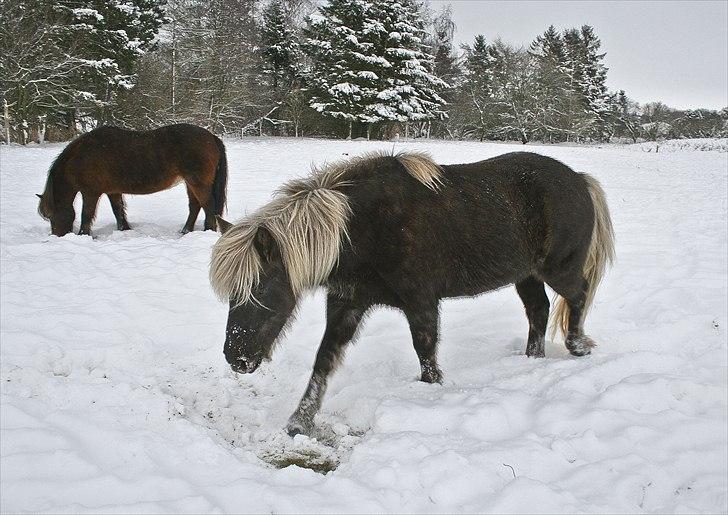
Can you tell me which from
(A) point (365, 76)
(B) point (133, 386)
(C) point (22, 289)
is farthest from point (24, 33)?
(B) point (133, 386)

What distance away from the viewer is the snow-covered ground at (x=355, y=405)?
2.34 metres

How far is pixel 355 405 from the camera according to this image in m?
3.45

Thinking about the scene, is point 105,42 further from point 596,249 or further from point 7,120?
point 596,249

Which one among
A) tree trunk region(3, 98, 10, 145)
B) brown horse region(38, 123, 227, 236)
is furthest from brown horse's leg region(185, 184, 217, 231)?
tree trunk region(3, 98, 10, 145)

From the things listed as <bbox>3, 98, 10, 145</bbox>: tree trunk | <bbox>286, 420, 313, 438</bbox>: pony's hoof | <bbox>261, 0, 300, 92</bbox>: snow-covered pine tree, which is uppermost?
<bbox>261, 0, 300, 92</bbox>: snow-covered pine tree

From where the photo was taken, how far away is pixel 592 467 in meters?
2.49

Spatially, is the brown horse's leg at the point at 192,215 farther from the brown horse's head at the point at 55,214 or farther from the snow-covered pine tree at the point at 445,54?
the snow-covered pine tree at the point at 445,54

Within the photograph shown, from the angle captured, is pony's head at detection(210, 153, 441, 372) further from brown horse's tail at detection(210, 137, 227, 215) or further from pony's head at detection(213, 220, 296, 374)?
brown horse's tail at detection(210, 137, 227, 215)

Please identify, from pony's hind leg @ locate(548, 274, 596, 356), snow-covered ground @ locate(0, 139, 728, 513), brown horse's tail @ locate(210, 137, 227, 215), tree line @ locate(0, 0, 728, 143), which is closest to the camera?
snow-covered ground @ locate(0, 139, 728, 513)

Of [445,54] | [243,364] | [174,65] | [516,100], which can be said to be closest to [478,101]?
[516,100]

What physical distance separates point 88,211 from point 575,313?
7168 millimetres

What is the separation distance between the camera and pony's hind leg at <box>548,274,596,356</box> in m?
4.15

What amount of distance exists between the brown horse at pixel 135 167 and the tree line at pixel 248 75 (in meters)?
15.0

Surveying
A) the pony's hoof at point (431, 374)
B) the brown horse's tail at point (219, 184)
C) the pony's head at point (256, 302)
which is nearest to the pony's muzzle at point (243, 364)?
the pony's head at point (256, 302)
